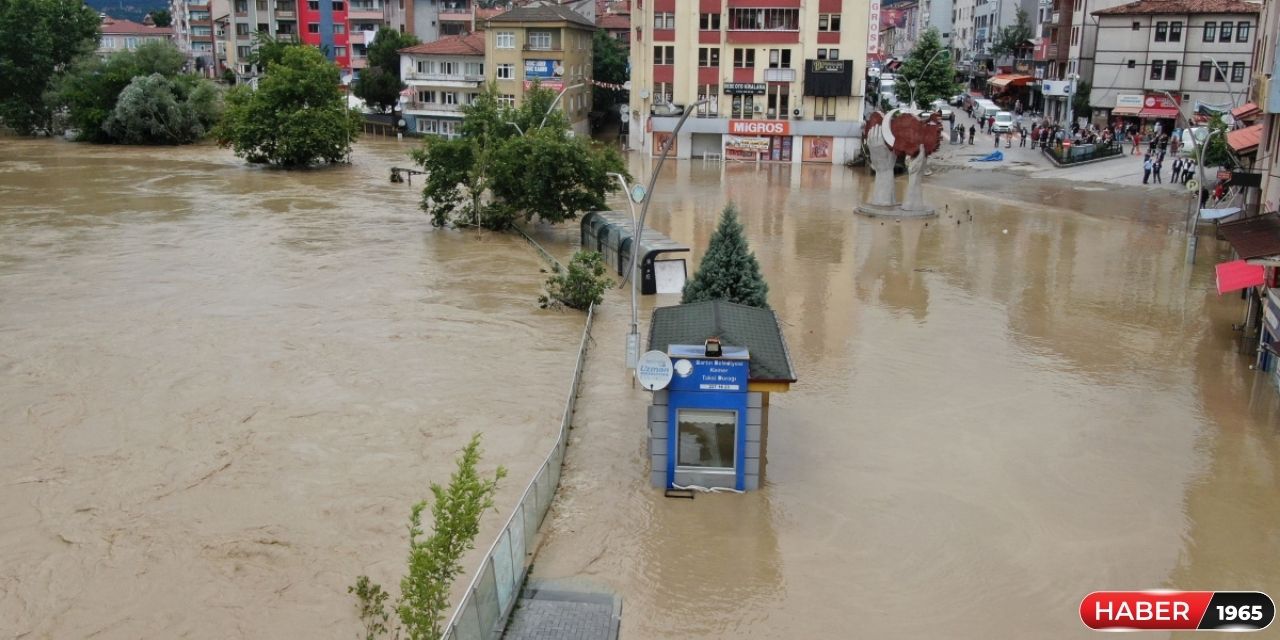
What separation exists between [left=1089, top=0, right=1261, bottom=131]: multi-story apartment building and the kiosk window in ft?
186

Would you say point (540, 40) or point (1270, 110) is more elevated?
point (540, 40)

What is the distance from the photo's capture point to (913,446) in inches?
789

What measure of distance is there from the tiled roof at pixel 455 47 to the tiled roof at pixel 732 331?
65369 millimetres

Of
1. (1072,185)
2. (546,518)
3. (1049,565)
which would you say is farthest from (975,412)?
(1072,185)

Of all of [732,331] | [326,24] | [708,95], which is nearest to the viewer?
[732,331]

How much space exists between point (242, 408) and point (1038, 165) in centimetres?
5300

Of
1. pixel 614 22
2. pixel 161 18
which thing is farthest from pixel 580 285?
pixel 161 18

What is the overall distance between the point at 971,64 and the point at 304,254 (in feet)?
305

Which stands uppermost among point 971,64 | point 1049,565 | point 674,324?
point 971,64

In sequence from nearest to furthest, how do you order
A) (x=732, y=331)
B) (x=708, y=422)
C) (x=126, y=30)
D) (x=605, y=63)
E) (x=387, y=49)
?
(x=708, y=422) → (x=732, y=331) → (x=605, y=63) → (x=387, y=49) → (x=126, y=30)

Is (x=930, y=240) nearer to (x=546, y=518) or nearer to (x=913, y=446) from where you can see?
(x=913, y=446)

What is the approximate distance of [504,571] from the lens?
13.3m

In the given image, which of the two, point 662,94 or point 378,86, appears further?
point 378,86

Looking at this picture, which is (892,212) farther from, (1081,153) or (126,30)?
(126,30)
